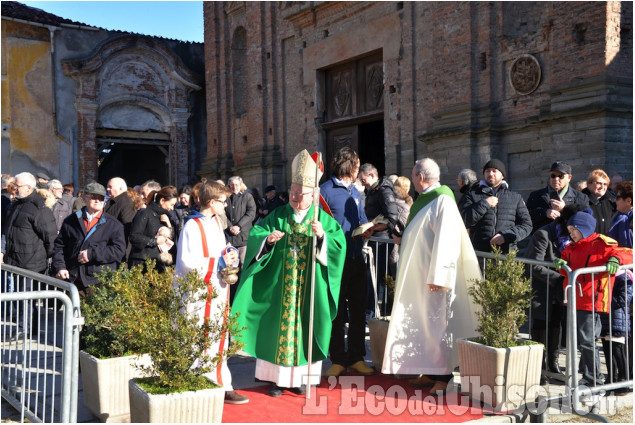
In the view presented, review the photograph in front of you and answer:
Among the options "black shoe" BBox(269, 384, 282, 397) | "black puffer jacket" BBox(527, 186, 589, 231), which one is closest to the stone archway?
"black puffer jacket" BBox(527, 186, 589, 231)

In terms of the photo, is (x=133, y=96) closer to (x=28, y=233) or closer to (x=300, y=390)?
(x=28, y=233)

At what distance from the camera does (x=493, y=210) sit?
22.8ft

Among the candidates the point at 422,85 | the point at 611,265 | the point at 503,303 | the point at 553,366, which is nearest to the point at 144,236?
the point at 503,303

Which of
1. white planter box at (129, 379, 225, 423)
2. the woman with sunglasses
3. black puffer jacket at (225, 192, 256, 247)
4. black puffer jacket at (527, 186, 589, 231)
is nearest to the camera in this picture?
white planter box at (129, 379, 225, 423)

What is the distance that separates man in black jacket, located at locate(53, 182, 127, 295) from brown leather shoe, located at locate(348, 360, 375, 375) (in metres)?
2.35

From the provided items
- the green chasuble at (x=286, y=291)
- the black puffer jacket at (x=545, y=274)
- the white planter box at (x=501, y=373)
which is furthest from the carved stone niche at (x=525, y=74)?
the white planter box at (x=501, y=373)

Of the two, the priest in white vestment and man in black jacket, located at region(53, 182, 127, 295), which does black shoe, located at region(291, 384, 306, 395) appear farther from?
man in black jacket, located at region(53, 182, 127, 295)

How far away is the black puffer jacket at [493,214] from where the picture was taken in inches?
272

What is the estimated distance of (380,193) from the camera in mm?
7426

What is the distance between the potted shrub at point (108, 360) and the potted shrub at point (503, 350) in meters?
2.41

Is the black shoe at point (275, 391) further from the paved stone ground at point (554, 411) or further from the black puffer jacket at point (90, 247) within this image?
the black puffer jacket at point (90, 247)

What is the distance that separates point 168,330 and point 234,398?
1279mm

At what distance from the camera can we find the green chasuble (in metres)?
5.56

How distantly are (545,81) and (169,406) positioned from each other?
9301 millimetres
